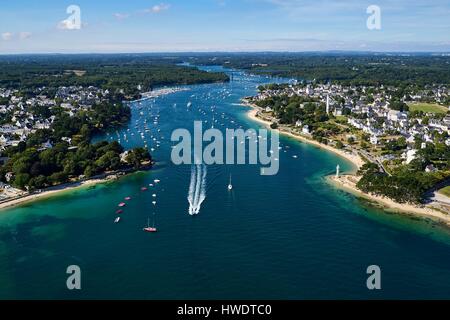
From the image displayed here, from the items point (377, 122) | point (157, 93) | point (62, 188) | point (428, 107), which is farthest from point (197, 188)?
point (157, 93)

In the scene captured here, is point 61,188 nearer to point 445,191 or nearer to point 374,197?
point 374,197

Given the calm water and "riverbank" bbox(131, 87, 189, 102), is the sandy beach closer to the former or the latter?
the calm water

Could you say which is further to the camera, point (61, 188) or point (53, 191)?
point (61, 188)

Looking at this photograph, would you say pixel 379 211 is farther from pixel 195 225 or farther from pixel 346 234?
pixel 195 225

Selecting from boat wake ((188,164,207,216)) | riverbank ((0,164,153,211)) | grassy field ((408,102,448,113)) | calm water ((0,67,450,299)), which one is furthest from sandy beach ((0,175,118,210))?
grassy field ((408,102,448,113))

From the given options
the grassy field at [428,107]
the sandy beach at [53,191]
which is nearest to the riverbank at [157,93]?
the grassy field at [428,107]

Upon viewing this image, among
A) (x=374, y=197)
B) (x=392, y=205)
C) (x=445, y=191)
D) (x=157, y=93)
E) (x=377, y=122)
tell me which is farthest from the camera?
(x=157, y=93)

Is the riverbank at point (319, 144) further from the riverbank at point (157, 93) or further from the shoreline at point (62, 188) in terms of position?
the riverbank at point (157, 93)
